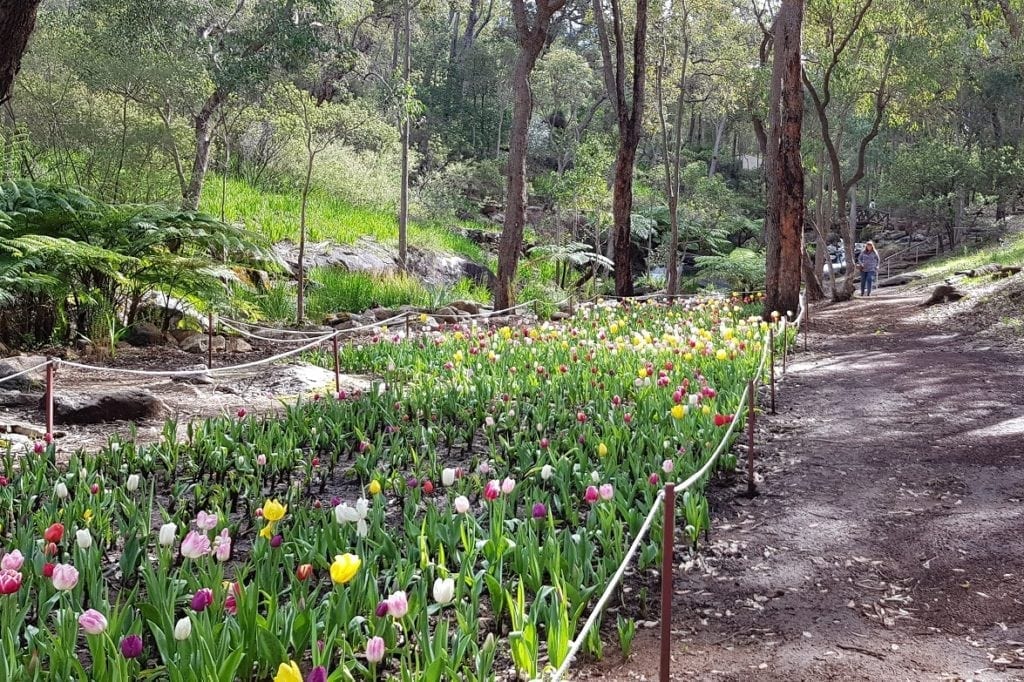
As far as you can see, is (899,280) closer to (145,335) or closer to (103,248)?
(145,335)

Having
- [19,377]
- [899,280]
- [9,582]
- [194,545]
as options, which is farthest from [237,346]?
[899,280]

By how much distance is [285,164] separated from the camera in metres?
22.2

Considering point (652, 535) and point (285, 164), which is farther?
point (285, 164)

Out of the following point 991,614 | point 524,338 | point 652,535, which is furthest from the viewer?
point 524,338

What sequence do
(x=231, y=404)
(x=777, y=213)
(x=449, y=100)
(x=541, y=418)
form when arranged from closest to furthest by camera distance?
1. (x=541, y=418)
2. (x=231, y=404)
3. (x=777, y=213)
4. (x=449, y=100)

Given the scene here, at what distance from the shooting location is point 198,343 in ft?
34.0

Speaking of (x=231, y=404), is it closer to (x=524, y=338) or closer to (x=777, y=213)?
(x=524, y=338)

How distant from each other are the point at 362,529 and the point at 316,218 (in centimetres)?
1699

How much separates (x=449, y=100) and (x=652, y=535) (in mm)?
41214

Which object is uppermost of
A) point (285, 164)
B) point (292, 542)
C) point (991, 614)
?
point (285, 164)

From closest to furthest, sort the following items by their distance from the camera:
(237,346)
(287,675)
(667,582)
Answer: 1. (287,675)
2. (667,582)
3. (237,346)

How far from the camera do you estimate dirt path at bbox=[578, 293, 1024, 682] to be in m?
2.96

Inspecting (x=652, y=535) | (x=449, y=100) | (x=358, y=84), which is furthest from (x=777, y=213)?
(x=449, y=100)

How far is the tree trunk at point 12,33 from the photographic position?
4.79 metres
